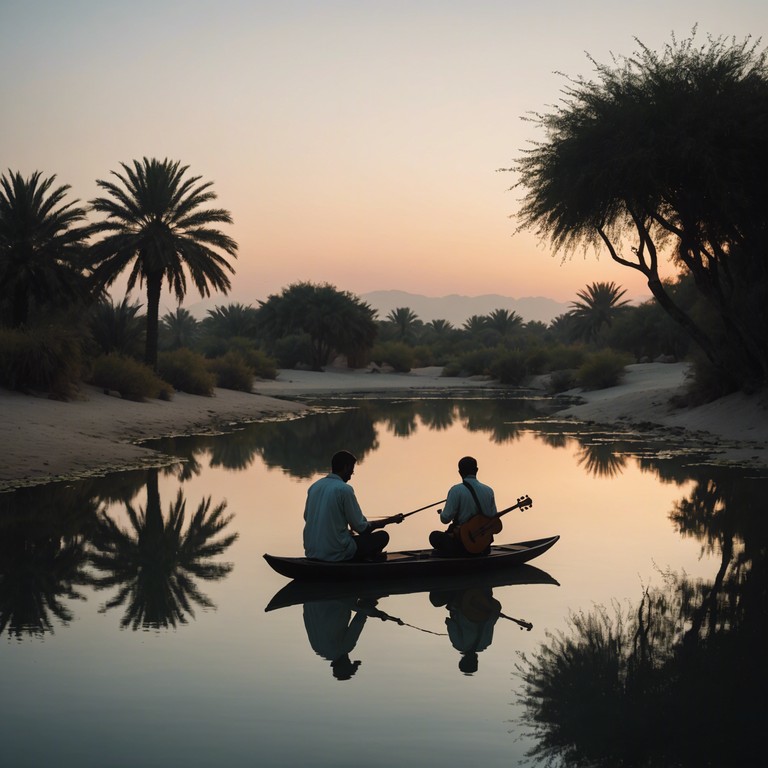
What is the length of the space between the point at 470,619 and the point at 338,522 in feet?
5.85

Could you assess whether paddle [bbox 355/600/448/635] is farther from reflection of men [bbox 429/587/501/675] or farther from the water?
reflection of men [bbox 429/587/501/675]

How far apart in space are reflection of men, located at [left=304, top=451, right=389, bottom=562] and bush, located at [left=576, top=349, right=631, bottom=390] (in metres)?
39.4

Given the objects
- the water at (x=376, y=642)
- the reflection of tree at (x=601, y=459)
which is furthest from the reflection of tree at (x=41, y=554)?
the reflection of tree at (x=601, y=459)

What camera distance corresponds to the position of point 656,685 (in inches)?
265

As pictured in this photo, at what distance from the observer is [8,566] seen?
1087cm

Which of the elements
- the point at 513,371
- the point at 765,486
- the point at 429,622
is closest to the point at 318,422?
the point at 765,486

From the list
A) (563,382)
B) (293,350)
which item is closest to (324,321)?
(293,350)

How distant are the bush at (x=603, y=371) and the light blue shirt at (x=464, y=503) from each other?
38.6 m

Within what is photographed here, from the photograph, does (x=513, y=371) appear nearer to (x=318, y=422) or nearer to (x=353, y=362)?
(x=353, y=362)

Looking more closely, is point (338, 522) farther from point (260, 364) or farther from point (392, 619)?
point (260, 364)

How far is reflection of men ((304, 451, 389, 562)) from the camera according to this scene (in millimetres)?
9789

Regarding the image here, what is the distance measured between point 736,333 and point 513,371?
143ft

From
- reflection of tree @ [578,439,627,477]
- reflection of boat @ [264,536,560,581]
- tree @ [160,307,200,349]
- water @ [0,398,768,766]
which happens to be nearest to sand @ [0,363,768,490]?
reflection of tree @ [578,439,627,477]

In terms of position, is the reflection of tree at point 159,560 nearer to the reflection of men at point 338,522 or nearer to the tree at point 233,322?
the reflection of men at point 338,522
